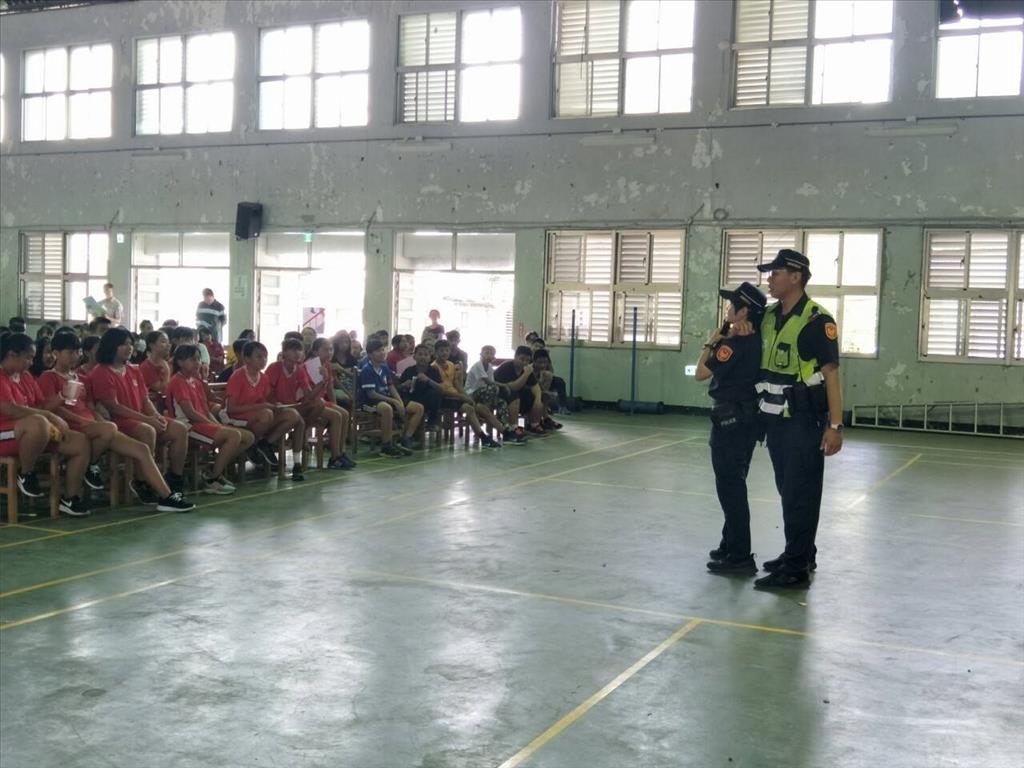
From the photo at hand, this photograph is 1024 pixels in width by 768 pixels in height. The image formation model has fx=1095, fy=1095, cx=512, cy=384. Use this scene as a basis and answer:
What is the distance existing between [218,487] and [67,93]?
15.9 m

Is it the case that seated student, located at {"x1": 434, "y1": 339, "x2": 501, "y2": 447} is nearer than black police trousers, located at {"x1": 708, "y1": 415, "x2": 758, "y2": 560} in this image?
No

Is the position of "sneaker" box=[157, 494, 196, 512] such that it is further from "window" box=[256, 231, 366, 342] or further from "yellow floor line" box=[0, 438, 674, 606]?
"window" box=[256, 231, 366, 342]

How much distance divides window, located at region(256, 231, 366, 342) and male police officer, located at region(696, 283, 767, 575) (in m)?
13.2

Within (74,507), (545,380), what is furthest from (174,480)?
(545,380)

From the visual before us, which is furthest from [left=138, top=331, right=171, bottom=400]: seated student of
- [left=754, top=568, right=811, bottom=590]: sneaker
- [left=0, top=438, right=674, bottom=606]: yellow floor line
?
[left=754, top=568, right=811, bottom=590]: sneaker

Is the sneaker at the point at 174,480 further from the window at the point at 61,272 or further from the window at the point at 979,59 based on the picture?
the window at the point at 61,272

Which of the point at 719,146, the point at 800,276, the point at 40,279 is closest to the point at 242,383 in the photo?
the point at 800,276

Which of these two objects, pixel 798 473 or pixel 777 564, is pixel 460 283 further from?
pixel 798 473

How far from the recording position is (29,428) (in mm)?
7156

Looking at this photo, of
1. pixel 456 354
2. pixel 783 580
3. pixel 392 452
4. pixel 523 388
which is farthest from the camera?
pixel 456 354

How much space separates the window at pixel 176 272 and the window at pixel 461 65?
4492 mm

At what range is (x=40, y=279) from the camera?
71.0 feet

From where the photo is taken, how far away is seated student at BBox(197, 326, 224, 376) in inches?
519

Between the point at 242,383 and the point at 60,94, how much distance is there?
50.2ft
